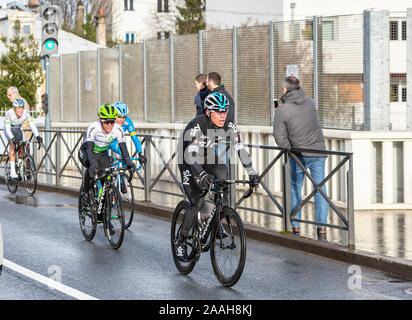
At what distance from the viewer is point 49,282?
29.0 feet

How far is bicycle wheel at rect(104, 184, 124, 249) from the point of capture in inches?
429

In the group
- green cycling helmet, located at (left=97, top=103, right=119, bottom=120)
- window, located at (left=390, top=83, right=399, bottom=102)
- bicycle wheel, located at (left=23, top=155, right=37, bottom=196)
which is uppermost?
window, located at (left=390, top=83, right=399, bottom=102)

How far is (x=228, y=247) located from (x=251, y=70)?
904 cm

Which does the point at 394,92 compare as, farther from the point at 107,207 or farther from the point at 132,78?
the point at 132,78

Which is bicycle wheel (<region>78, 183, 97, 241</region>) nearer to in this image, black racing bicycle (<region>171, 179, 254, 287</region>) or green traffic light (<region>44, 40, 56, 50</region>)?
black racing bicycle (<region>171, 179, 254, 287</region>)

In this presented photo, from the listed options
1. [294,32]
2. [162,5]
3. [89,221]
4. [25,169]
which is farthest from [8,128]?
[162,5]

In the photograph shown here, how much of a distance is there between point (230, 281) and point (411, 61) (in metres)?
6.53

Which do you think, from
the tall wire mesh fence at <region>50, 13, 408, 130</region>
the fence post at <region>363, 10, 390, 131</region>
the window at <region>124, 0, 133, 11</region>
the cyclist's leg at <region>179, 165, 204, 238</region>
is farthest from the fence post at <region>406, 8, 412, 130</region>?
the window at <region>124, 0, 133, 11</region>

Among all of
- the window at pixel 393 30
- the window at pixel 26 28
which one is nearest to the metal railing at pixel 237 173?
the window at pixel 393 30

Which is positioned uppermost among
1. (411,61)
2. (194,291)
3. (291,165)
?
(411,61)

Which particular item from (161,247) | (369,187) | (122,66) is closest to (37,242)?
(161,247)

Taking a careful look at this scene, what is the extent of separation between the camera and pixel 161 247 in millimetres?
11109

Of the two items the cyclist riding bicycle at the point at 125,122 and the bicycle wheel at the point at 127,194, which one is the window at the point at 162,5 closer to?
the bicycle wheel at the point at 127,194

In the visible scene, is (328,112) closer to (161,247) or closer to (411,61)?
(411,61)
